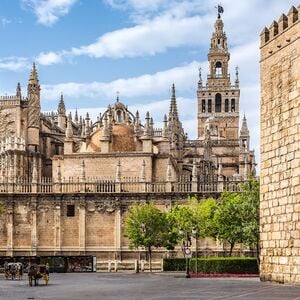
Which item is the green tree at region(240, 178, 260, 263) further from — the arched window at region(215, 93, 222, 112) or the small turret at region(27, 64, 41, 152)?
the arched window at region(215, 93, 222, 112)

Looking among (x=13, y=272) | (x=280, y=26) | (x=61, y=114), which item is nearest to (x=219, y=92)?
(x=61, y=114)

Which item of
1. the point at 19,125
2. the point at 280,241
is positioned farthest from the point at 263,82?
the point at 19,125

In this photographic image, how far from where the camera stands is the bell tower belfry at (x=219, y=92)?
13775cm

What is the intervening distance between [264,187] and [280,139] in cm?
222

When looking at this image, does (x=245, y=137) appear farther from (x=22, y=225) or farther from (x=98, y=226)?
(x=22, y=225)

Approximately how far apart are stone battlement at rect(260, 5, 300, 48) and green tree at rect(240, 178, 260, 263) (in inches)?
660

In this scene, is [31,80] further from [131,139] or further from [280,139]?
[280,139]

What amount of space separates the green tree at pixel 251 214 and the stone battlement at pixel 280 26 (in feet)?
55.0

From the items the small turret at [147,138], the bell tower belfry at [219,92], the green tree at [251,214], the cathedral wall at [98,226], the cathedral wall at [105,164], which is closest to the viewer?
the green tree at [251,214]

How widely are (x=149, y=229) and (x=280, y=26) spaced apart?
3035 cm

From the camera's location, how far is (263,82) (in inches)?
1224

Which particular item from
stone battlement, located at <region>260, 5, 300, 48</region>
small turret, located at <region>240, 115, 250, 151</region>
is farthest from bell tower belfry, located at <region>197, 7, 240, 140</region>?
stone battlement, located at <region>260, 5, 300, 48</region>

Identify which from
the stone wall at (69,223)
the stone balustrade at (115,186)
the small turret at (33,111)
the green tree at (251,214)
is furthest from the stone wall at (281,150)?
the small turret at (33,111)

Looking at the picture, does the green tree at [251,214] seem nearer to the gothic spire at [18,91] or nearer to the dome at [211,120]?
the gothic spire at [18,91]
